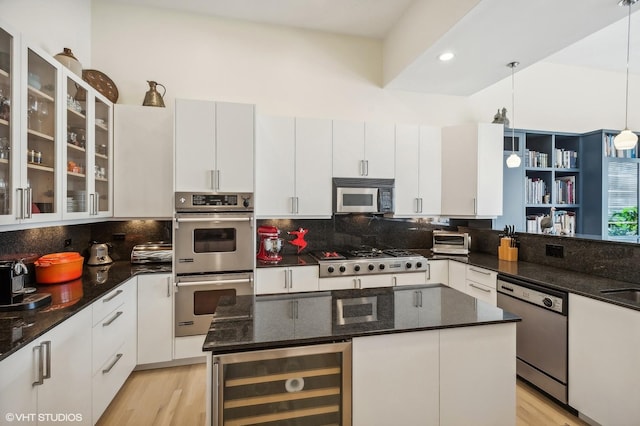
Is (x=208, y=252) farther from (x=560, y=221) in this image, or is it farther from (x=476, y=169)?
(x=560, y=221)

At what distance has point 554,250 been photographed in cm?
279

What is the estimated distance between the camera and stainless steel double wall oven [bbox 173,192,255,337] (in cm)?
266

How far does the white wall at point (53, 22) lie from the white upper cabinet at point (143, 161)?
62 centimetres

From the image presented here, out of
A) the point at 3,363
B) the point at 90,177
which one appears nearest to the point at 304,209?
the point at 90,177

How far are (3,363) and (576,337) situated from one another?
3055mm

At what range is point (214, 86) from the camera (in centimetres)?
326

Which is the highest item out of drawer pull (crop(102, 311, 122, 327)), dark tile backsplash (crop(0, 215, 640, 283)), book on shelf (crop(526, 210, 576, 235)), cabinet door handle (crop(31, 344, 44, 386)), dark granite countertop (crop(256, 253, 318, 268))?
book on shelf (crop(526, 210, 576, 235))

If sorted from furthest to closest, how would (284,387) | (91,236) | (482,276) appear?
(91,236), (482,276), (284,387)

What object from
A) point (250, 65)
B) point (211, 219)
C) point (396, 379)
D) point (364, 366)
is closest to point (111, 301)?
point (211, 219)

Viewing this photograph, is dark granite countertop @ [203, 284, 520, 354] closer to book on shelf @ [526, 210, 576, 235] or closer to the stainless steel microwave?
the stainless steel microwave

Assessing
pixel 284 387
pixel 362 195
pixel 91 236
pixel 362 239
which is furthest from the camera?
pixel 362 239

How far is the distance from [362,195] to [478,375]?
2139 millimetres

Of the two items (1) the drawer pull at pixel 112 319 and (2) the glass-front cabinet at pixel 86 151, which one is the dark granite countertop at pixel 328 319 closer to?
(1) the drawer pull at pixel 112 319

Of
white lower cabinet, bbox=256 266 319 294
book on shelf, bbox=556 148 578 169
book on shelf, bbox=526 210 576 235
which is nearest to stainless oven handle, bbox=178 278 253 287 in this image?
white lower cabinet, bbox=256 266 319 294
